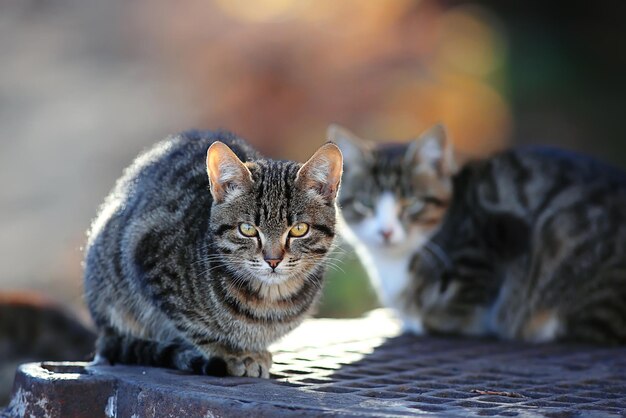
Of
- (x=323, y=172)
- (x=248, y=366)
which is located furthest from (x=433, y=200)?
(x=248, y=366)

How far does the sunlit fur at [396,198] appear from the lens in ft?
16.8

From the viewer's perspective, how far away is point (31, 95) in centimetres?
1049

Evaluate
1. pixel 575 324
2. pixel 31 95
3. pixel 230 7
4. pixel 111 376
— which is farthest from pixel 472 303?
pixel 31 95

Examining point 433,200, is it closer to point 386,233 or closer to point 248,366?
point 386,233

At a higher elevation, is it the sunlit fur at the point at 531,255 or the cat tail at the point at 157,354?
the sunlit fur at the point at 531,255

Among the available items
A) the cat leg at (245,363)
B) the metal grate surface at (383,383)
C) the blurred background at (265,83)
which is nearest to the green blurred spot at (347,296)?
the blurred background at (265,83)

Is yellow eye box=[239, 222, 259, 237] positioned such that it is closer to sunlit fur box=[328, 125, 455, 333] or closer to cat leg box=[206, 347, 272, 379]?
cat leg box=[206, 347, 272, 379]

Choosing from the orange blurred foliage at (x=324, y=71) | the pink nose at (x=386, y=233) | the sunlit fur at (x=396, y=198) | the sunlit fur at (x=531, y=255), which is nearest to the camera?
the sunlit fur at (x=531, y=255)

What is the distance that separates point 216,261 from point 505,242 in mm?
2144

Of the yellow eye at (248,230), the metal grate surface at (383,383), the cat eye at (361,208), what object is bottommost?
the metal grate surface at (383,383)

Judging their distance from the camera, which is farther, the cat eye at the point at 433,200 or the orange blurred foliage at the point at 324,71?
the orange blurred foliage at the point at 324,71

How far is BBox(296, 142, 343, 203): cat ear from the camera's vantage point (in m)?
3.37

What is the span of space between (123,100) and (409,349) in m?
6.71

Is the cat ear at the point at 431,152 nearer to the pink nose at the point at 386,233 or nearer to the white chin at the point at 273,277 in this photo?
the pink nose at the point at 386,233
